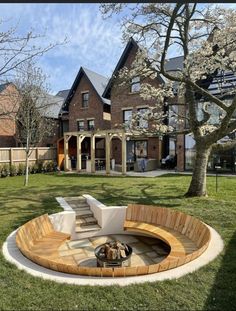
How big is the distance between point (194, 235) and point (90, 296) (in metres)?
3.19

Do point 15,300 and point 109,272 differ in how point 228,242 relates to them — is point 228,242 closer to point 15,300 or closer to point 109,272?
point 109,272

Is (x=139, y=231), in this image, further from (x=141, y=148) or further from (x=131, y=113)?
(x=131, y=113)

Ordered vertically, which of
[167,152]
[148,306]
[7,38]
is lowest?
[148,306]

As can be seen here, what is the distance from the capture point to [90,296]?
3.92 m

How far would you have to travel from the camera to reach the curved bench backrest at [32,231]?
18.9 feet

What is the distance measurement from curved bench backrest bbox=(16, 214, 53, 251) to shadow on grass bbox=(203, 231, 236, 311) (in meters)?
3.52

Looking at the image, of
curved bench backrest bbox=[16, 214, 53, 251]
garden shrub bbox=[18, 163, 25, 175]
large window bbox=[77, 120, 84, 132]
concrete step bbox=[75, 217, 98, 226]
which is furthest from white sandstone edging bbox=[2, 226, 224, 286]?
large window bbox=[77, 120, 84, 132]

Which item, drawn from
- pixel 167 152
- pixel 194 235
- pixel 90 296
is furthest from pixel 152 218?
pixel 167 152

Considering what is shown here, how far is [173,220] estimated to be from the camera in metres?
7.02

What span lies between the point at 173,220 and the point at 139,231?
0.89 meters

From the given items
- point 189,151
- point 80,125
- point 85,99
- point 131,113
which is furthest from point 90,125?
point 189,151

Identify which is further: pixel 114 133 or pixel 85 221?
pixel 114 133

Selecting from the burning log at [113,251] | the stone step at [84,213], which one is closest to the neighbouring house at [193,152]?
the stone step at [84,213]

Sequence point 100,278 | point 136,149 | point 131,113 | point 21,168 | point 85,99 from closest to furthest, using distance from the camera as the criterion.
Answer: point 100,278, point 21,168, point 131,113, point 136,149, point 85,99
